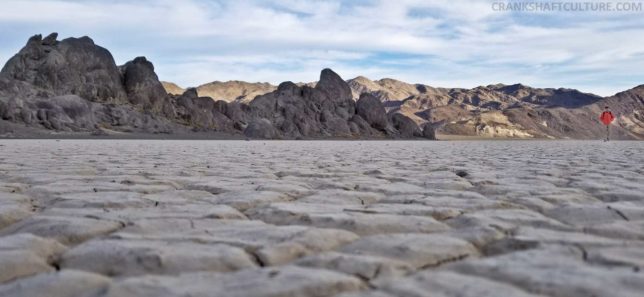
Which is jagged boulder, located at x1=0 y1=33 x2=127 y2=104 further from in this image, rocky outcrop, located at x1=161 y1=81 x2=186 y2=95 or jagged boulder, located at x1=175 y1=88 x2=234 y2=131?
rocky outcrop, located at x1=161 y1=81 x2=186 y2=95

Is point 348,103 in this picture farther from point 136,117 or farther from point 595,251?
point 595,251

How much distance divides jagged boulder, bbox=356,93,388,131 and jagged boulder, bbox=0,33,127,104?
93.0 ft

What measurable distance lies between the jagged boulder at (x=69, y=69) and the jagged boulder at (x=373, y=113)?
28361mm

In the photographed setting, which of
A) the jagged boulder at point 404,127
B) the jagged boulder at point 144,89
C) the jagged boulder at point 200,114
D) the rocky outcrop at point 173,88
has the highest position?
the rocky outcrop at point 173,88

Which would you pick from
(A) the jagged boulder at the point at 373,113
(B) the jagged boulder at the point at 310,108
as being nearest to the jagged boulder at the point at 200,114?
(B) the jagged boulder at the point at 310,108

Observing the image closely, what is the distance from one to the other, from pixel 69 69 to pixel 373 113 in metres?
33.3

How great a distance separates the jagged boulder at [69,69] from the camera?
45.5 meters

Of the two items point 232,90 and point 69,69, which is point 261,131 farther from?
point 232,90

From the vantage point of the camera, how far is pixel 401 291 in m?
1.55

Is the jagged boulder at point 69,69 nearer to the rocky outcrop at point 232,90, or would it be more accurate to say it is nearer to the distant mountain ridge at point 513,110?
the distant mountain ridge at point 513,110

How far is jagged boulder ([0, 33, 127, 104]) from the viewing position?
45.5 m

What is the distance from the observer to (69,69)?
4734cm

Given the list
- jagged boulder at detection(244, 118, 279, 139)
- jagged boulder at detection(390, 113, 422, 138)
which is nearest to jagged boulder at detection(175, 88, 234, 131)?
jagged boulder at detection(244, 118, 279, 139)

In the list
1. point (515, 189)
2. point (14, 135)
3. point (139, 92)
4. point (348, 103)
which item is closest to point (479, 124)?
point (348, 103)
